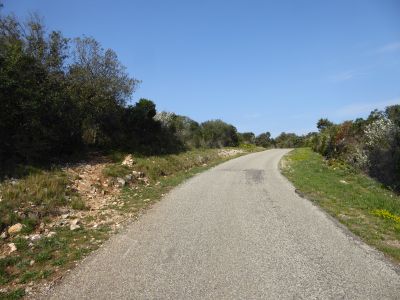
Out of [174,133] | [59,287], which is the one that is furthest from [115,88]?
[59,287]

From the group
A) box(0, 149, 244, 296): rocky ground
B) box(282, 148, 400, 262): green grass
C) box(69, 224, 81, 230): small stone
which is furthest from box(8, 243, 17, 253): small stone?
box(282, 148, 400, 262): green grass

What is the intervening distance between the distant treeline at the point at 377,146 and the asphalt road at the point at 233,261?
38.8 feet

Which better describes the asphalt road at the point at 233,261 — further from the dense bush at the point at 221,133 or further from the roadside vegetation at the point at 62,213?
the dense bush at the point at 221,133

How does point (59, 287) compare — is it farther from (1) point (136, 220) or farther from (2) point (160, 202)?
(2) point (160, 202)

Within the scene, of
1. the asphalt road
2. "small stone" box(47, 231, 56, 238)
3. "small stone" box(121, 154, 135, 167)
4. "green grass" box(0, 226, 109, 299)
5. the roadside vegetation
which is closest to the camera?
the asphalt road

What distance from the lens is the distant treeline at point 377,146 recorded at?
66.2 ft

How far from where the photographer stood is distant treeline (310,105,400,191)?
2019 centimetres

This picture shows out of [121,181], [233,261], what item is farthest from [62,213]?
[233,261]

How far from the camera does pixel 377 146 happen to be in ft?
71.3

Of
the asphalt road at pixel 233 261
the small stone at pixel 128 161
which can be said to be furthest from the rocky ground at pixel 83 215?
the asphalt road at pixel 233 261

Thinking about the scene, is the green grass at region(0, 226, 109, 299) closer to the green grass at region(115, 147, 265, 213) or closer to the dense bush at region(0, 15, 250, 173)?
the green grass at region(115, 147, 265, 213)

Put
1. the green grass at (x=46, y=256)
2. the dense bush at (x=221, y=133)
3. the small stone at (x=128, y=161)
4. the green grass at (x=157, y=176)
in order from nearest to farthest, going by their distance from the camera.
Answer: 1. the green grass at (x=46, y=256)
2. the green grass at (x=157, y=176)
3. the small stone at (x=128, y=161)
4. the dense bush at (x=221, y=133)

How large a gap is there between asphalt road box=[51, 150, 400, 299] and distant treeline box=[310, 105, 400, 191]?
1184 cm

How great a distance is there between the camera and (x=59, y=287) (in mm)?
5852
